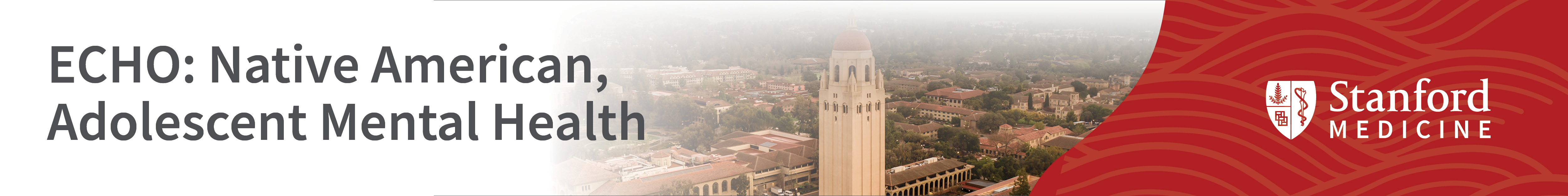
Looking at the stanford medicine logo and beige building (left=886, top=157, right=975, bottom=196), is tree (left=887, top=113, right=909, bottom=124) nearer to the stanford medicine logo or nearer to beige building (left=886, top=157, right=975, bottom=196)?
beige building (left=886, top=157, right=975, bottom=196)

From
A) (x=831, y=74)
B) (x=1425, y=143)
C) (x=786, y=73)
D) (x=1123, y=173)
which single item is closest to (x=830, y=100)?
(x=831, y=74)

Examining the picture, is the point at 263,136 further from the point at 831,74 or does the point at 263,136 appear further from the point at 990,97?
the point at 990,97

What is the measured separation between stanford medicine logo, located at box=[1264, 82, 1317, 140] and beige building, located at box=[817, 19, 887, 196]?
2.20 meters

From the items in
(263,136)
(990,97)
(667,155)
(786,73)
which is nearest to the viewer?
(263,136)

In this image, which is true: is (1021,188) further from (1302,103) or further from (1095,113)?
(1302,103)

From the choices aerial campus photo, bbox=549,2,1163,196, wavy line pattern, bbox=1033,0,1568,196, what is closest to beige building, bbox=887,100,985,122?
aerial campus photo, bbox=549,2,1163,196

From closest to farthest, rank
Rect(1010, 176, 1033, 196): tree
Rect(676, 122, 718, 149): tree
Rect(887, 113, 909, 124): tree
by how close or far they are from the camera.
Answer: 1. Rect(676, 122, 718, 149): tree
2. Rect(1010, 176, 1033, 196): tree
3. Rect(887, 113, 909, 124): tree

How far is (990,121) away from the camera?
24.3 feet

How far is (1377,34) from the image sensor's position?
271 cm

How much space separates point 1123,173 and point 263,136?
256 centimetres

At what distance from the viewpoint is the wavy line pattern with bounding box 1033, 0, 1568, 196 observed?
2664 millimetres

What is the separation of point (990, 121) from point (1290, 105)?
4.66 m

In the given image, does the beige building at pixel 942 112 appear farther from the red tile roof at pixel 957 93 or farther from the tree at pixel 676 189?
the tree at pixel 676 189

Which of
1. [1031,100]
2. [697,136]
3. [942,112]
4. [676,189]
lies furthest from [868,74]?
[1031,100]
